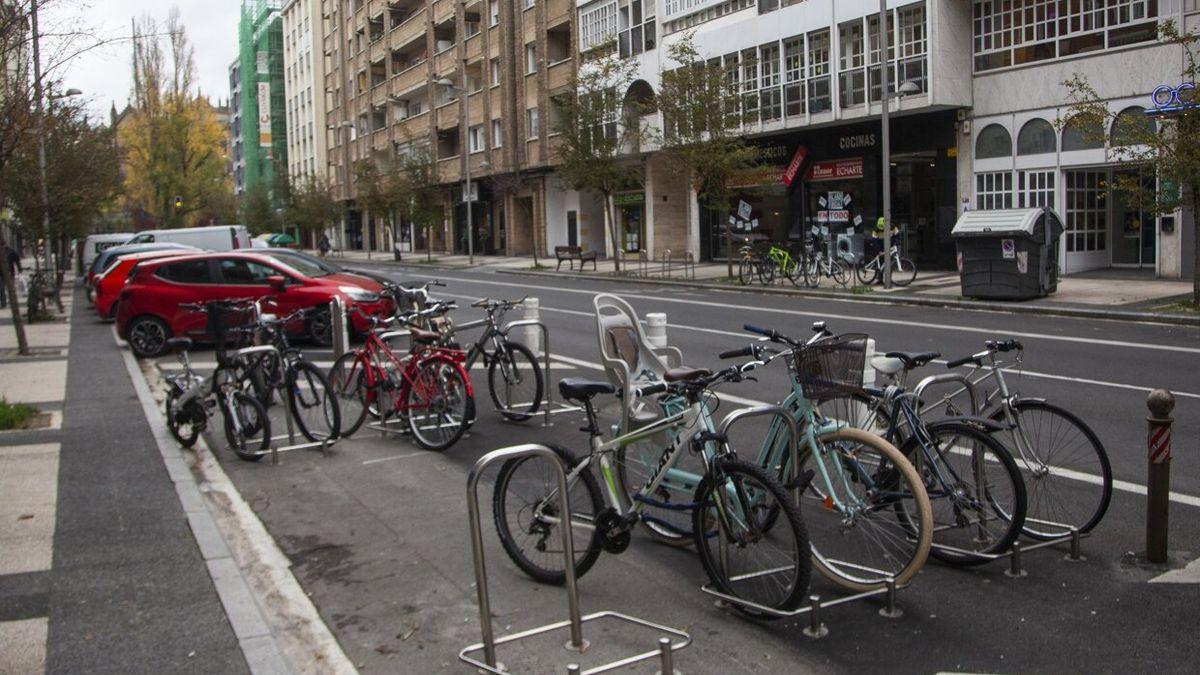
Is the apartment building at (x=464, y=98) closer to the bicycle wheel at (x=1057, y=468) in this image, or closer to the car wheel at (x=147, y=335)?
the car wheel at (x=147, y=335)

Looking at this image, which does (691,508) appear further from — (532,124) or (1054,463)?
(532,124)

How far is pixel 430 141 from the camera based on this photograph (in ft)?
190

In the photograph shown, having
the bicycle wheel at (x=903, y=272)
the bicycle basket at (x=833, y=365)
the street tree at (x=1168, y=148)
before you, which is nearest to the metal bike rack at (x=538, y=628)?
the bicycle basket at (x=833, y=365)

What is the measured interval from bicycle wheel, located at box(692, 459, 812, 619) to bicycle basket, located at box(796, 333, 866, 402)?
0.58 meters

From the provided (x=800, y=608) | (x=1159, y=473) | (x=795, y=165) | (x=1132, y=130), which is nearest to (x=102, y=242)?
(x=795, y=165)

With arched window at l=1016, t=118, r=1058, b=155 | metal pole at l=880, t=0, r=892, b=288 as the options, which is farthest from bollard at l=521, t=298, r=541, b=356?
arched window at l=1016, t=118, r=1058, b=155

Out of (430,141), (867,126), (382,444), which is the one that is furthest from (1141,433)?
(430,141)

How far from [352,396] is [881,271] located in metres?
18.1

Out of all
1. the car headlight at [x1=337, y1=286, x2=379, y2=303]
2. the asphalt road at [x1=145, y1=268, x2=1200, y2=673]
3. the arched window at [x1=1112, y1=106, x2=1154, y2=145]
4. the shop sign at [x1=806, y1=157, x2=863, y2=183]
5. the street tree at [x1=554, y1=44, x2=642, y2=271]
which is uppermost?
the street tree at [x1=554, y1=44, x2=642, y2=271]

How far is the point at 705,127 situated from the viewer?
28734mm

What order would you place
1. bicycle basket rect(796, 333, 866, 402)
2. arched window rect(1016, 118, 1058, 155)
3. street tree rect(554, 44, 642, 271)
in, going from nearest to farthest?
1. bicycle basket rect(796, 333, 866, 402)
2. arched window rect(1016, 118, 1058, 155)
3. street tree rect(554, 44, 642, 271)

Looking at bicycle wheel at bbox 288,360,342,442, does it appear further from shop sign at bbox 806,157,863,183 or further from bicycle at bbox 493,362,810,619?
shop sign at bbox 806,157,863,183

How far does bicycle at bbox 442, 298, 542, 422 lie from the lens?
10.1 meters

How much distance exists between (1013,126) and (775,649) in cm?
2501
